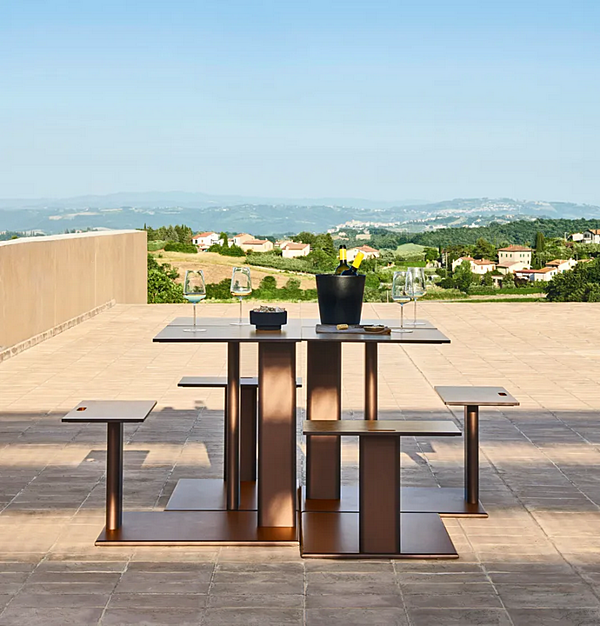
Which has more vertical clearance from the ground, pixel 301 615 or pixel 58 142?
pixel 58 142

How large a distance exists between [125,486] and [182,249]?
607 inches

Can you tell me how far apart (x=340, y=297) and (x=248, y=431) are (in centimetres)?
89

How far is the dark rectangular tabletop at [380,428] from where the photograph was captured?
304 cm

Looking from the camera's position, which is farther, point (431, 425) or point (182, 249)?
point (182, 249)

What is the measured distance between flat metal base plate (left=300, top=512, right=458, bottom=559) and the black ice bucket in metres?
0.75

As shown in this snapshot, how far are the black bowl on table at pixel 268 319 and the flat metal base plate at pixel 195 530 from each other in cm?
74

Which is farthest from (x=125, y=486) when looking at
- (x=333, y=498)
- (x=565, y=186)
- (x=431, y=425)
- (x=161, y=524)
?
(x=565, y=186)

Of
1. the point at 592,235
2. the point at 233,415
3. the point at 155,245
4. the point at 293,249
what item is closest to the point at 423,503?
the point at 233,415

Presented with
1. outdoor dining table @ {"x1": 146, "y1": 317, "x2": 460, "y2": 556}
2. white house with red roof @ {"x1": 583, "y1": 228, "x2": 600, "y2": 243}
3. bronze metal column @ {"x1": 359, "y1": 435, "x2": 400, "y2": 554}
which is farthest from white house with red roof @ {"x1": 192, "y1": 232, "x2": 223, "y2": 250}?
bronze metal column @ {"x1": 359, "y1": 435, "x2": 400, "y2": 554}

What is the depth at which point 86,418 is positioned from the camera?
3.22m

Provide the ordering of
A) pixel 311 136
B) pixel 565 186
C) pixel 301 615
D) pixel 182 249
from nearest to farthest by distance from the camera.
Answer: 1. pixel 301 615
2. pixel 182 249
3. pixel 565 186
4. pixel 311 136

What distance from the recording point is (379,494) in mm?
3104

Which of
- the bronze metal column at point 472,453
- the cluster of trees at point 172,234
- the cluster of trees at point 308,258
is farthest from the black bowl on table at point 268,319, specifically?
the cluster of trees at point 172,234

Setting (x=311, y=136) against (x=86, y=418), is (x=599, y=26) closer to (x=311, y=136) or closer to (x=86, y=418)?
(x=311, y=136)
